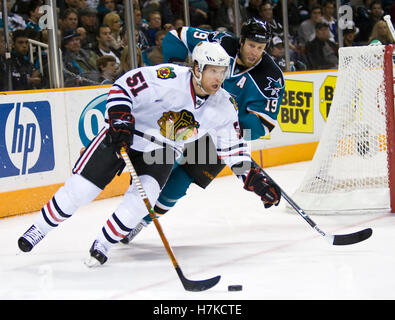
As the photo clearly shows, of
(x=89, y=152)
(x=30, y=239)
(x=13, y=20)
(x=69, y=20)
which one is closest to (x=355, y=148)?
(x=89, y=152)

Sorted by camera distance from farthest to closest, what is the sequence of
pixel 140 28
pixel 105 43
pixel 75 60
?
pixel 140 28
pixel 105 43
pixel 75 60

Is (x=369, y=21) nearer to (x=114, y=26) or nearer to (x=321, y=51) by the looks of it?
(x=321, y=51)

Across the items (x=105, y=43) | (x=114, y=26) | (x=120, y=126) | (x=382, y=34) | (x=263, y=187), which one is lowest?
(x=263, y=187)

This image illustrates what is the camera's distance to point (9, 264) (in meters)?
3.06

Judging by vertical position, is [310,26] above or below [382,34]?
above

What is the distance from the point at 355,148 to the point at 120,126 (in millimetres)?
1731

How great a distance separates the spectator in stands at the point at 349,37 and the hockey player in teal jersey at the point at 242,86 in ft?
12.8

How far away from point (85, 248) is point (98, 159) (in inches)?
25.2

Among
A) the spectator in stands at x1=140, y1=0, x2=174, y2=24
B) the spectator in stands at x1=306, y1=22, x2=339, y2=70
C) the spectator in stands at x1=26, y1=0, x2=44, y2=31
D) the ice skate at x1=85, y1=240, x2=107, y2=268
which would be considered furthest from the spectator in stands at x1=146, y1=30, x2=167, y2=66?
the ice skate at x1=85, y1=240, x2=107, y2=268

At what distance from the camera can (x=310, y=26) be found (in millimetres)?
7020

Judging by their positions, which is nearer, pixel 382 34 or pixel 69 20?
pixel 69 20

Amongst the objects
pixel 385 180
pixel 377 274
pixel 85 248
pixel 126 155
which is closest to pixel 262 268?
pixel 377 274

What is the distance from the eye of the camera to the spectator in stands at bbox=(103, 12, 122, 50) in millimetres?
5113
